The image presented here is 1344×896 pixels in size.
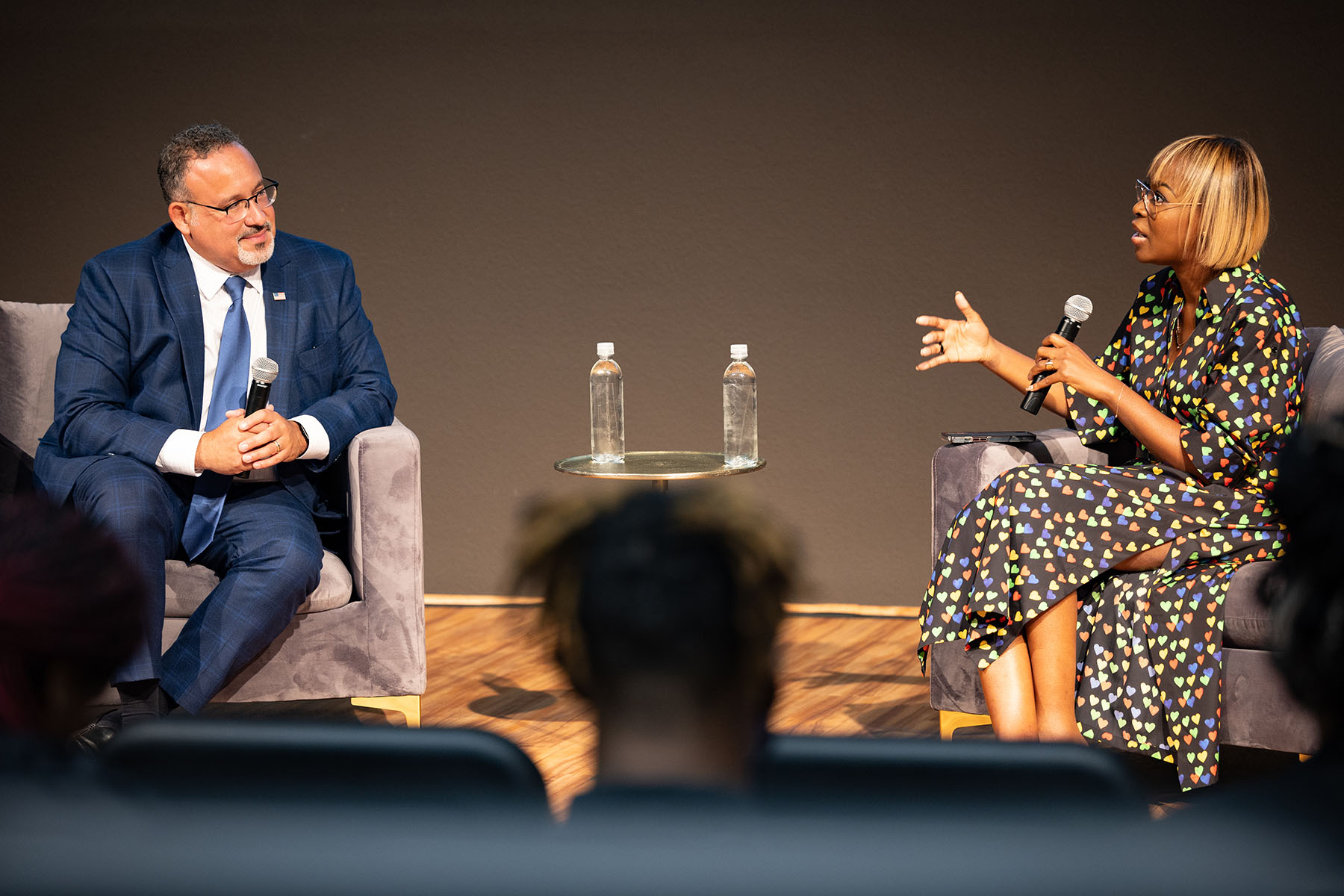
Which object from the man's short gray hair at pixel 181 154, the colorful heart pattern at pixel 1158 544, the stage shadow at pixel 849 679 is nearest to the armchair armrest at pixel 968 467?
the colorful heart pattern at pixel 1158 544

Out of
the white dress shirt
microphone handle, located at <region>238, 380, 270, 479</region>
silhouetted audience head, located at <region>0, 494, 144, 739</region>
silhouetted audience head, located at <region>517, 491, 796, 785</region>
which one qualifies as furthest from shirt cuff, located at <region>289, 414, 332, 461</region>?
silhouetted audience head, located at <region>517, 491, 796, 785</region>

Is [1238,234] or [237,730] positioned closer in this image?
[237,730]

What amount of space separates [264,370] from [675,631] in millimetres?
1875

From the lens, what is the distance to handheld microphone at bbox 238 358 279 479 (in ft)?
7.11

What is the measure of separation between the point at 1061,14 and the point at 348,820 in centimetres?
339

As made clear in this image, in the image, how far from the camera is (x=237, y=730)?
1.28ft

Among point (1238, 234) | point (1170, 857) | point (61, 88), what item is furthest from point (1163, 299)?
point (61, 88)

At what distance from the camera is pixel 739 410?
11.3ft

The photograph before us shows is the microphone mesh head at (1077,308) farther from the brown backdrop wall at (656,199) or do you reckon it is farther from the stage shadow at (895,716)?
the brown backdrop wall at (656,199)

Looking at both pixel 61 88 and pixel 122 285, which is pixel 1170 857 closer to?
pixel 122 285

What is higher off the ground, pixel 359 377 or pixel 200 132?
pixel 200 132

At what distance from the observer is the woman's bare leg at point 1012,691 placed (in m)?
2.08

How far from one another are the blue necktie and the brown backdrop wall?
1.22 metres

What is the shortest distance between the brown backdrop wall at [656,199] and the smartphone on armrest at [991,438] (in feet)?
3.57
